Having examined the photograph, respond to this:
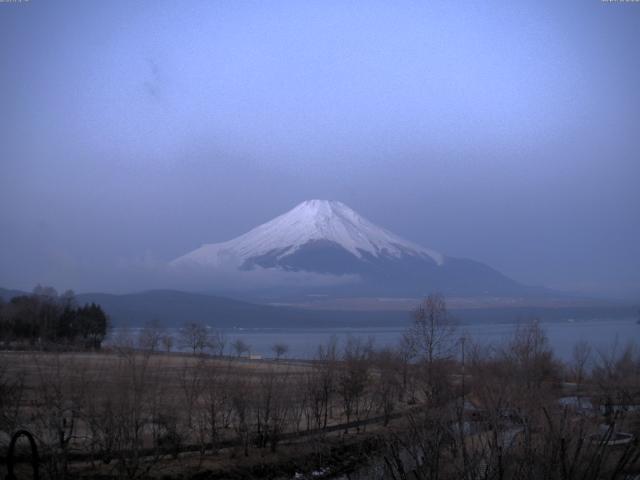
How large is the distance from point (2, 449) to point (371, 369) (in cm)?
2638

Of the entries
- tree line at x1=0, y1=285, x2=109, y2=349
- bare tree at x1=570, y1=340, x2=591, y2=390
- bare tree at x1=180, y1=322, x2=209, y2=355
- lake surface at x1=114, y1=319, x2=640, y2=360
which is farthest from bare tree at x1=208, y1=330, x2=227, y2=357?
bare tree at x1=570, y1=340, x2=591, y2=390

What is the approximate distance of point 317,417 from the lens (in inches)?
1350

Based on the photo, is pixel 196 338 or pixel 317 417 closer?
pixel 317 417

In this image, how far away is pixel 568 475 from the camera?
474 inches

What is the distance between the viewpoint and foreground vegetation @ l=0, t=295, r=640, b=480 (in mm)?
17203

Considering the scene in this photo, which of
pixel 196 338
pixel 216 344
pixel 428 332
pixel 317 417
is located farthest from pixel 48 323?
pixel 317 417

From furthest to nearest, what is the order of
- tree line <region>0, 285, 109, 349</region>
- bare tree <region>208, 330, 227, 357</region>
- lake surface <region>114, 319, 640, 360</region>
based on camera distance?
bare tree <region>208, 330, 227, 357</region> < lake surface <region>114, 319, 640, 360</region> < tree line <region>0, 285, 109, 349</region>

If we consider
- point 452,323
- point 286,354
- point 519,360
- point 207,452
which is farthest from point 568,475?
point 286,354

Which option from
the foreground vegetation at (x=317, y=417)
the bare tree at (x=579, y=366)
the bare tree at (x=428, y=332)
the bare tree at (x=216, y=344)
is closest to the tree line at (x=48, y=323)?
the bare tree at (x=216, y=344)

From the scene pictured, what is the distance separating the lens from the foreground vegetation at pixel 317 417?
56.4 ft

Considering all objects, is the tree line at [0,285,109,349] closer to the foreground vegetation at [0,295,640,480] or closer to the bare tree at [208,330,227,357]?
the bare tree at [208,330,227,357]

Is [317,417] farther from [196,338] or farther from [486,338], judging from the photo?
[486,338]

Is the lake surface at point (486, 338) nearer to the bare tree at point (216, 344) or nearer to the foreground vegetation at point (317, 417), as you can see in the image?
the bare tree at point (216, 344)

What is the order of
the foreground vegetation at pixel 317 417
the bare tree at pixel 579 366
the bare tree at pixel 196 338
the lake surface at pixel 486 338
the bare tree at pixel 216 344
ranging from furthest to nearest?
the bare tree at pixel 216 344, the bare tree at pixel 196 338, the lake surface at pixel 486 338, the bare tree at pixel 579 366, the foreground vegetation at pixel 317 417
